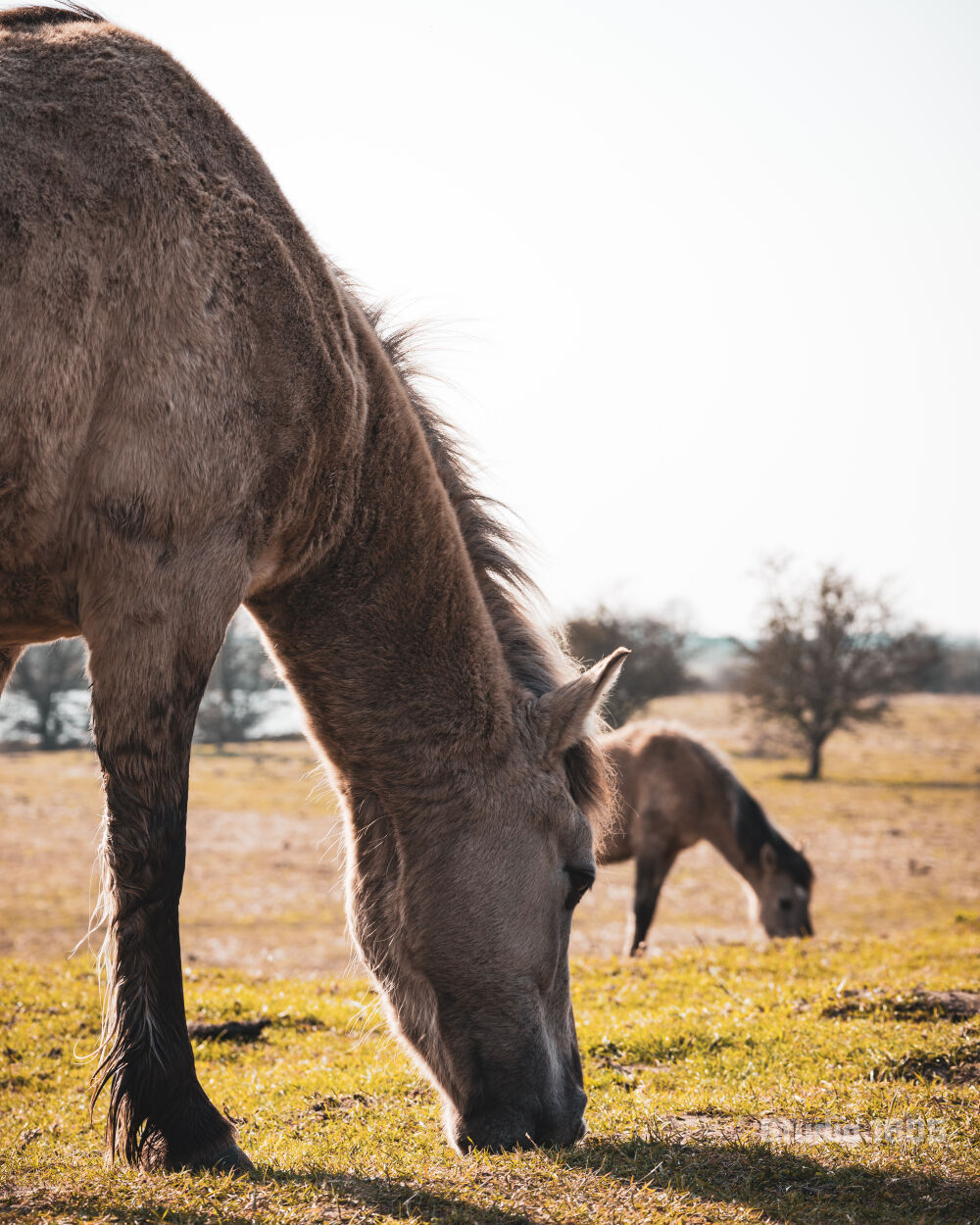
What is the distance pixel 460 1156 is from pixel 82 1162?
1271mm

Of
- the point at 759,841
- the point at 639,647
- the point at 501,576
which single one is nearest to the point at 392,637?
the point at 501,576

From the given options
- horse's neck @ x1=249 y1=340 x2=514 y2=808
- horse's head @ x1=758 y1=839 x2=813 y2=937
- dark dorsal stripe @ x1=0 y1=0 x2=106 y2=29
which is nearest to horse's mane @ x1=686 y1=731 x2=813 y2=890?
horse's head @ x1=758 y1=839 x2=813 y2=937

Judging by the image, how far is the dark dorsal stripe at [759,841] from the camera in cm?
1248

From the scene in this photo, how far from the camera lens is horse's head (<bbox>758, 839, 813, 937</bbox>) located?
1243 centimetres

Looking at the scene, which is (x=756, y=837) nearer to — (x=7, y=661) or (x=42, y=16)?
(x=7, y=661)

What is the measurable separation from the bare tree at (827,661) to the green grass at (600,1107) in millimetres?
29074

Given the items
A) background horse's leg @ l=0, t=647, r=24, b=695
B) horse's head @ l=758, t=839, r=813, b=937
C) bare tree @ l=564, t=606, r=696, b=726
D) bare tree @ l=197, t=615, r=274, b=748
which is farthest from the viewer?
bare tree @ l=197, t=615, r=274, b=748

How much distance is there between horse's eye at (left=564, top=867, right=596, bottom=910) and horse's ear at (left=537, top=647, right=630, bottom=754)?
0.46 meters

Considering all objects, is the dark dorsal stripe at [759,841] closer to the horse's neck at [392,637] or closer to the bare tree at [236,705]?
the horse's neck at [392,637]

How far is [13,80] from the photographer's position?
10.5ft

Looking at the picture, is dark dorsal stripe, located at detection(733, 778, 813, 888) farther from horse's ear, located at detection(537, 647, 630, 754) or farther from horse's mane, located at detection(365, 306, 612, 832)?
horse's ear, located at detection(537, 647, 630, 754)

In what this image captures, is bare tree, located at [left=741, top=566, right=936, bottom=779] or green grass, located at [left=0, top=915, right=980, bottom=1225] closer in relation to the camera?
→ green grass, located at [left=0, top=915, right=980, bottom=1225]

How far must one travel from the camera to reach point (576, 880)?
12.7 ft

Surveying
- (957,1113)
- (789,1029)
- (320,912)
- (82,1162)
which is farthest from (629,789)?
(82,1162)
